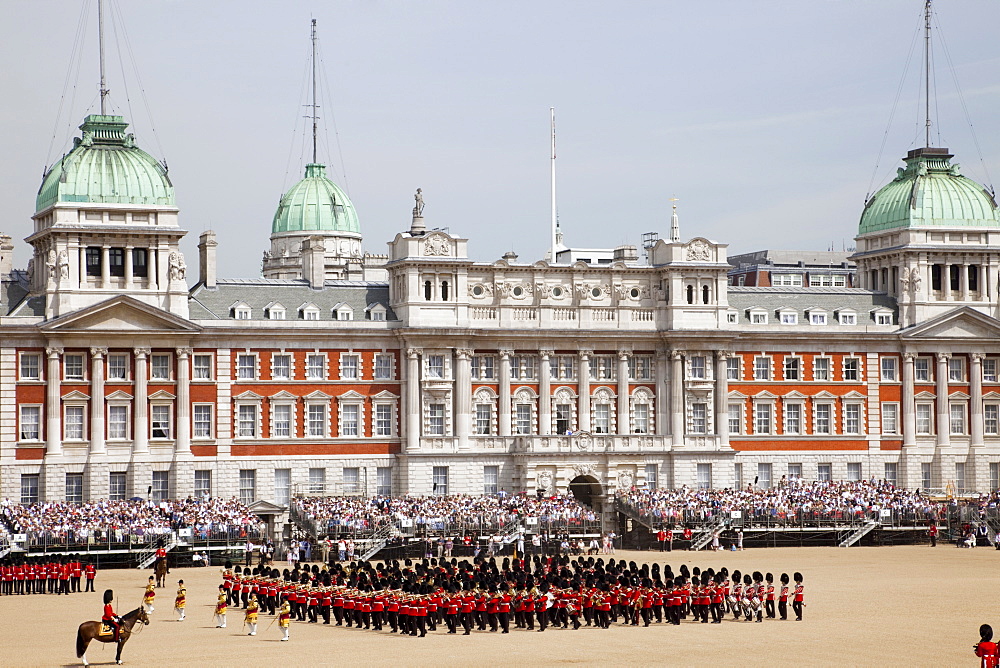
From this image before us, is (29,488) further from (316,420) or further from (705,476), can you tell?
(705,476)

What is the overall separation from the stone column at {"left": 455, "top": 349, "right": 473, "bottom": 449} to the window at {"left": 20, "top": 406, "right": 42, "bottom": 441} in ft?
72.3

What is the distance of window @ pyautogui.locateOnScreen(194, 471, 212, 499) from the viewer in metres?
89.0

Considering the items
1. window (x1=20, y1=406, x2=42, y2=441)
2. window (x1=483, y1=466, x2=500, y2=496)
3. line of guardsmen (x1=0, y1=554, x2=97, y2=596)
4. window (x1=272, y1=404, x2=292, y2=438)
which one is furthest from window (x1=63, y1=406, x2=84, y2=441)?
window (x1=483, y1=466, x2=500, y2=496)

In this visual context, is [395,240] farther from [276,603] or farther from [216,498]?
[276,603]

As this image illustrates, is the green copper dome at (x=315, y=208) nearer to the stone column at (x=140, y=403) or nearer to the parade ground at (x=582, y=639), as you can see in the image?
the stone column at (x=140, y=403)

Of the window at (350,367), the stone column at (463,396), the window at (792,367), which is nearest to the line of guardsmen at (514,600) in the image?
the window at (350,367)

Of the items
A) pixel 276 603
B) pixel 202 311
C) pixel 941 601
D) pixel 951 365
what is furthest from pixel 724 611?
pixel 951 365

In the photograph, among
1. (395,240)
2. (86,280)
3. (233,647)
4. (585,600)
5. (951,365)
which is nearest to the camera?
(233,647)

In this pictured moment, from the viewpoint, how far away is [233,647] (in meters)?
50.1

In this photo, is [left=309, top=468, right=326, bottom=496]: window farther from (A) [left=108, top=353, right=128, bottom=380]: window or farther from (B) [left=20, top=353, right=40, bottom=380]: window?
(B) [left=20, top=353, right=40, bottom=380]: window

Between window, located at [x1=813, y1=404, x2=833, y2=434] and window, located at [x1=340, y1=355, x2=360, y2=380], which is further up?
window, located at [x1=340, y1=355, x2=360, y2=380]

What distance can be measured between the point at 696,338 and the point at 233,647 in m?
51.4

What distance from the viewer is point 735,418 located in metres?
99.0

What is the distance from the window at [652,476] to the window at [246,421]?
2174cm
